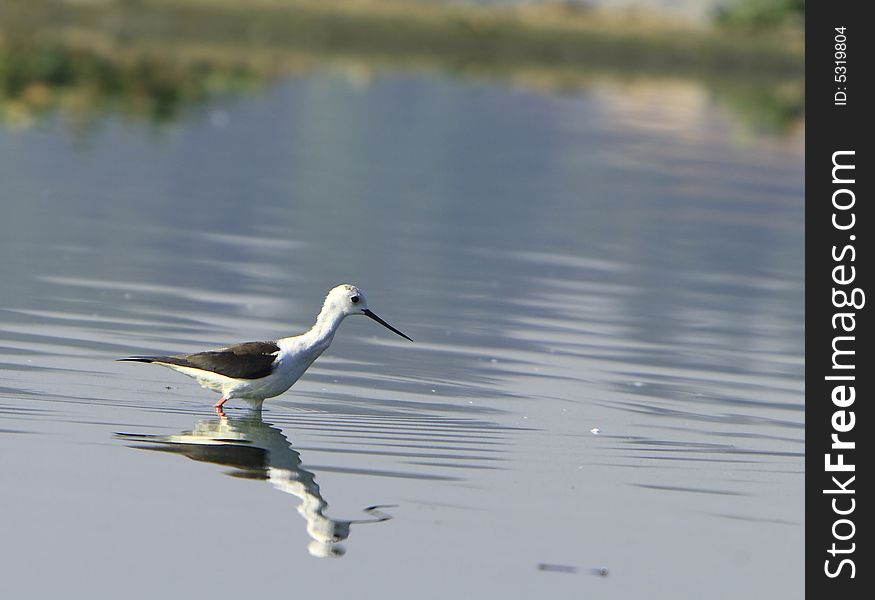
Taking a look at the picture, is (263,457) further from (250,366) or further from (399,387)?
(399,387)

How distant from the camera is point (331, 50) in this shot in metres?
60.0

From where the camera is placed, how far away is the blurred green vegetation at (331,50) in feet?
125

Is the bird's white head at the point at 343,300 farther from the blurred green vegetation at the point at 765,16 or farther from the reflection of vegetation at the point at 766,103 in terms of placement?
the blurred green vegetation at the point at 765,16

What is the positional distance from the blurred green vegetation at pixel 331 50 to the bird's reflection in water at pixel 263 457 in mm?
20746

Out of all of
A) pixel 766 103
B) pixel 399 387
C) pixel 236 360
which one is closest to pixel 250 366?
pixel 236 360

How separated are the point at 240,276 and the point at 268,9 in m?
45.0

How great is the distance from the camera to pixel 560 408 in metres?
12.4

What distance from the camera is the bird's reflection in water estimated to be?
29.0ft
